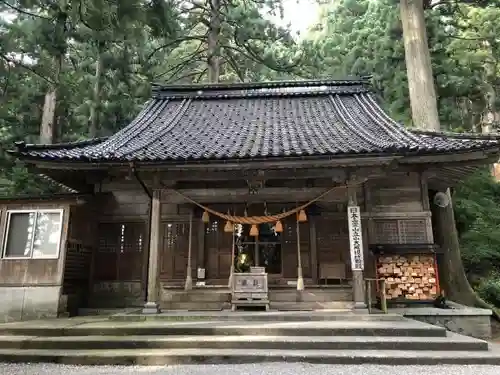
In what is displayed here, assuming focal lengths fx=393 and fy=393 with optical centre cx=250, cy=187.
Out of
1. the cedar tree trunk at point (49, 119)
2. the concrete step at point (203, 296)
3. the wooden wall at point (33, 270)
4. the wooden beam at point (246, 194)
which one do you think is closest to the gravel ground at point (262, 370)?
the wooden wall at point (33, 270)

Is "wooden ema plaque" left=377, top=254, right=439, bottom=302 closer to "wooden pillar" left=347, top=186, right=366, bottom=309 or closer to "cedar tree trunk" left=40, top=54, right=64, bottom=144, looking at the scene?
"wooden pillar" left=347, top=186, right=366, bottom=309

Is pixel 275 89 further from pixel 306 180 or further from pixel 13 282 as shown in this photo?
pixel 13 282

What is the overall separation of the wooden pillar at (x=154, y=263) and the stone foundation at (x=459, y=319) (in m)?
5.50

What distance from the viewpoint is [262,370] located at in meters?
5.75

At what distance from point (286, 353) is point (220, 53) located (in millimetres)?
16771

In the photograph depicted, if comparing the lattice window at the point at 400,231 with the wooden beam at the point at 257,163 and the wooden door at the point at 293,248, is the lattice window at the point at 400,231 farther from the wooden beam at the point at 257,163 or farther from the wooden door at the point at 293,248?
the wooden beam at the point at 257,163

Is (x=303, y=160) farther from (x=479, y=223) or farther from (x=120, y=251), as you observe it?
(x=479, y=223)

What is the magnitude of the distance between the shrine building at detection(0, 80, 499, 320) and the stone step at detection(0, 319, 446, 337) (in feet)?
3.60

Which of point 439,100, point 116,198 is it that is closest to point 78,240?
point 116,198

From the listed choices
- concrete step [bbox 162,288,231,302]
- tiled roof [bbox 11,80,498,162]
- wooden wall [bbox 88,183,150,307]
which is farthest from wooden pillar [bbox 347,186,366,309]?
wooden wall [bbox 88,183,150,307]

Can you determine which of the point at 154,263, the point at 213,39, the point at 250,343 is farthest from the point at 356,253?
the point at 213,39

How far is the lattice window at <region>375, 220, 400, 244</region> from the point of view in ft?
34.2

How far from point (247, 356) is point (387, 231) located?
5.82m

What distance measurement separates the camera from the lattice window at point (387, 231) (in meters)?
10.4
